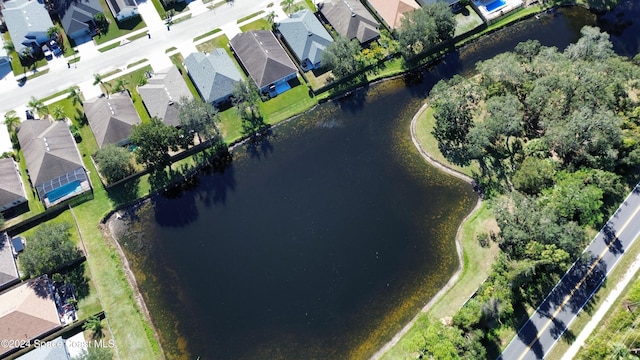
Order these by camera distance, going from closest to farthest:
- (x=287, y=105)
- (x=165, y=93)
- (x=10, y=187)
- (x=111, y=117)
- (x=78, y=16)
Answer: (x=10, y=187) < (x=111, y=117) < (x=165, y=93) < (x=287, y=105) < (x=78, y=16)

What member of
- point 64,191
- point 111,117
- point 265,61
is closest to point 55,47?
point 111,117

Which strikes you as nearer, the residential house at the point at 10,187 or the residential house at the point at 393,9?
the residential house at the point at 10,187

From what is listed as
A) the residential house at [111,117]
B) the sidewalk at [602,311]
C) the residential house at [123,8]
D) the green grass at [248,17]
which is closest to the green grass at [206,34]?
the green grass at [248,17]

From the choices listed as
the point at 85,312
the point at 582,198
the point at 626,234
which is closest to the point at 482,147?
the point at 582,198

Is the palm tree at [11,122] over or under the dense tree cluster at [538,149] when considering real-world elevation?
over

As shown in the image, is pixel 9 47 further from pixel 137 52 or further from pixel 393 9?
pixel 393 9

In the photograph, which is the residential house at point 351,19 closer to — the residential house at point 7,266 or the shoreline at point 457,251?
the shoreline at point 457,251
